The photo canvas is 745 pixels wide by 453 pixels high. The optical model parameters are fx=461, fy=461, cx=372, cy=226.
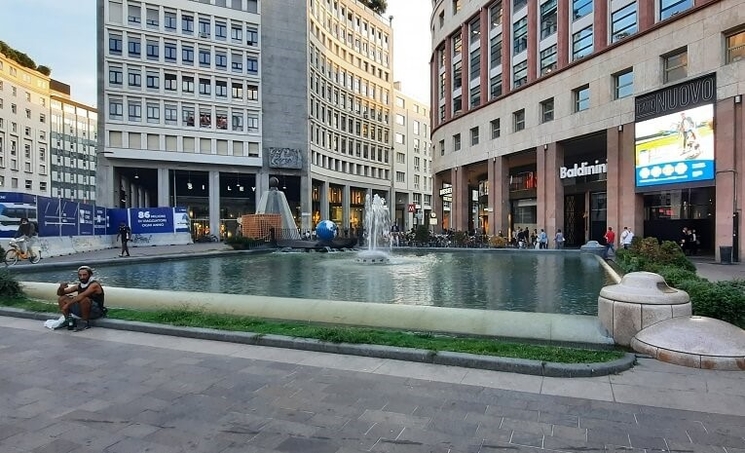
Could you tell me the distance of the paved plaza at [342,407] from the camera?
145 inches

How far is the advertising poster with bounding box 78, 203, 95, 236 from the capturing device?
27805mm

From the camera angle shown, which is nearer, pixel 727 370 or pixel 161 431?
pixel 161 431

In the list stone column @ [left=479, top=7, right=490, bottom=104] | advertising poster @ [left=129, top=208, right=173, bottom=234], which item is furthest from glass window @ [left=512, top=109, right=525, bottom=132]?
advertising poster @ [left=129, top=208, right=173, bottom=234]

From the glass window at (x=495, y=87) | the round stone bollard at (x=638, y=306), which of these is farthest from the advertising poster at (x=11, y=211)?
the glass window at (x=495, y=87)

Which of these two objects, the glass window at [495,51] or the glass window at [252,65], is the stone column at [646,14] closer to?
the glass window at [495,51]

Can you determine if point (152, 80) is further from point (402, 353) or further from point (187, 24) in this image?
point (402, 353)

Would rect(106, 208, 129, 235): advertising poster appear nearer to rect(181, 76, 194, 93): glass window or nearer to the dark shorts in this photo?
rect(181, 76, 194, 93): glass window

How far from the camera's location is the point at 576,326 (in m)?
6.84

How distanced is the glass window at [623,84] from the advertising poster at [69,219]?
33270mm

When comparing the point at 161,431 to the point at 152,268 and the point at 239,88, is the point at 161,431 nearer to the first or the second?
the point at 152,268

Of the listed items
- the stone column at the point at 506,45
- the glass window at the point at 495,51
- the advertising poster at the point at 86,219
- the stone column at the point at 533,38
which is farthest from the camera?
the glass window at the point at 495,51

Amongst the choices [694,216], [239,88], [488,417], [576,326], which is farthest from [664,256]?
[239,88]

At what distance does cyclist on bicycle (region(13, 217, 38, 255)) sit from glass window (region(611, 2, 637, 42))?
34085mm

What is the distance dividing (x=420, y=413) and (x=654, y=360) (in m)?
3.38
